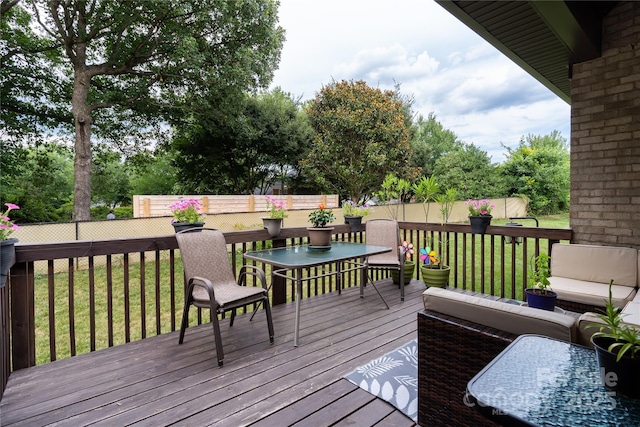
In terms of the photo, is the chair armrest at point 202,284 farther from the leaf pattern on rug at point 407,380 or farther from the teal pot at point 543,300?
the teal pot at point 543,300

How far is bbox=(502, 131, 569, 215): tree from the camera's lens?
38.9ft

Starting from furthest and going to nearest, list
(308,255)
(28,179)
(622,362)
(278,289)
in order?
(28,179) → (278,289) → (308,255) → (622,362)

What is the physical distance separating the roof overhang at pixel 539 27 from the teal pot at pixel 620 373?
264 cm

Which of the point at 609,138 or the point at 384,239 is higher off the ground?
the point at 609,138

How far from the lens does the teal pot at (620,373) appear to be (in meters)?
0.84

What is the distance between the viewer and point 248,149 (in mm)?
12031

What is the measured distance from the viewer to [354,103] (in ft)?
36.6

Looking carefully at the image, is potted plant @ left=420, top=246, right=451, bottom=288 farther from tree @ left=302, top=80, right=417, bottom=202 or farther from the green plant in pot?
tree @ left=302, top=80, right=417, bottom=202

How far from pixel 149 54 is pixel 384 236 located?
776cm

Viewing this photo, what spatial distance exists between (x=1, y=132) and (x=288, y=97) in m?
9.16

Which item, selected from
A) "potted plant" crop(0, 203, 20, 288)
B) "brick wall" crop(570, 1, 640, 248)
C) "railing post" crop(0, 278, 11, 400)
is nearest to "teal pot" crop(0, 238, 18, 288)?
"potted plant" crop(0, 203, 20, 288)

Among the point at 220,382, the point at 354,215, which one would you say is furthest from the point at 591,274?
the point at 220,382

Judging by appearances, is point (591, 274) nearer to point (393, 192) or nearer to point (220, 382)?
point (393, 192)

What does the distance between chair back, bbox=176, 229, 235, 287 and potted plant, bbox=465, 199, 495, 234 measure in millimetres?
2877
